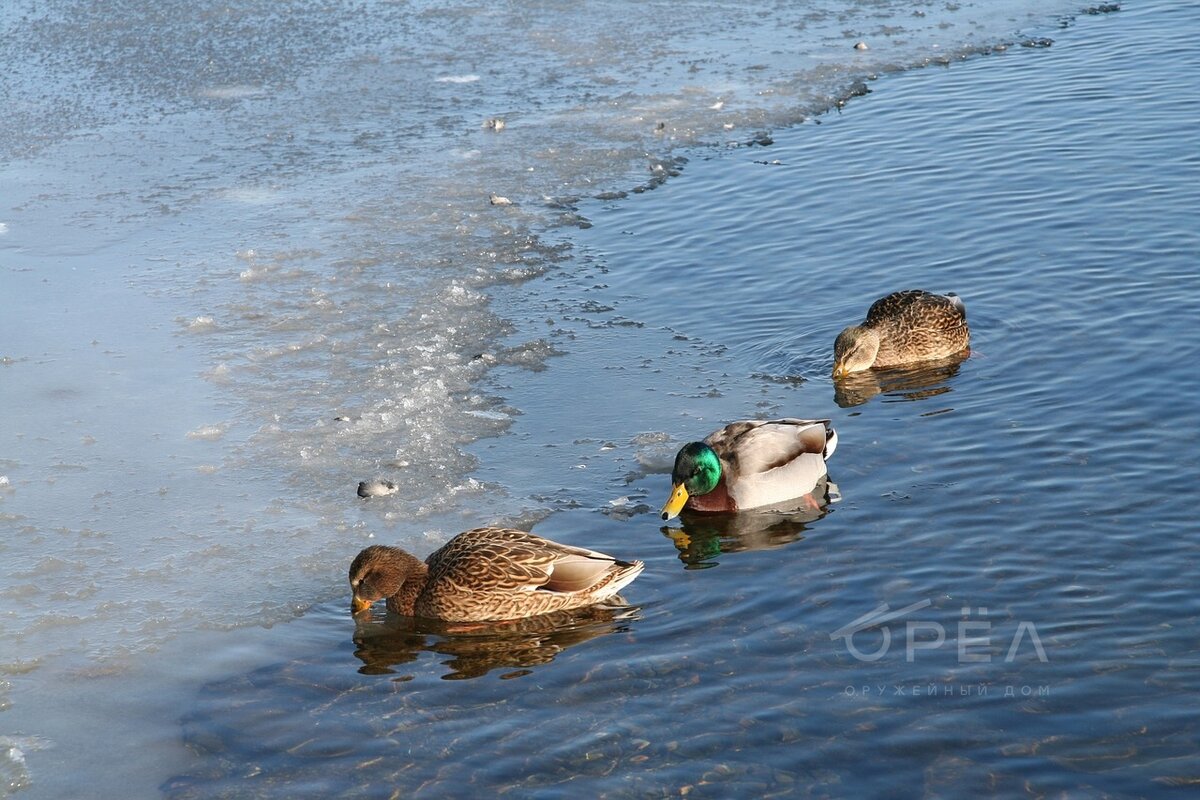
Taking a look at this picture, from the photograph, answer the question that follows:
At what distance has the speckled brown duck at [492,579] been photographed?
261 inches

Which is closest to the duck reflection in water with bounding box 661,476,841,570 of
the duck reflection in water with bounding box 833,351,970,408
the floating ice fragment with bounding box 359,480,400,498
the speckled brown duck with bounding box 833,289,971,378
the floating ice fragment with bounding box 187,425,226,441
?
the duck reflection in water with bounding box 833,351,970,408

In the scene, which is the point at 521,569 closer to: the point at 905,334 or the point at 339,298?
the point at 905,334

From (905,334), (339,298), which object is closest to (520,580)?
(905,334)

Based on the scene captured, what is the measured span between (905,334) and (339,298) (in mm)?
Answer: 4393

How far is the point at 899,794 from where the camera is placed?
4.96 meters

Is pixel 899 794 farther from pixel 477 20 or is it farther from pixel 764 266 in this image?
pixel 477 20

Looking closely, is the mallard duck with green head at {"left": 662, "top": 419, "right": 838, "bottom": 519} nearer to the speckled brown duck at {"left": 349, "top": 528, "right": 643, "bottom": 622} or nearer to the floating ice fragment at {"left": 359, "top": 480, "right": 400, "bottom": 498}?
the speckled brown duck at {"left": 349, "top": 528, "right": 643, "bottom": 622}

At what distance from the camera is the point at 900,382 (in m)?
9.48

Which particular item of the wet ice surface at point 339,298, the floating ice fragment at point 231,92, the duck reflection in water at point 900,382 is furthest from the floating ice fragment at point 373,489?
the floating ice fragment at point 231,92

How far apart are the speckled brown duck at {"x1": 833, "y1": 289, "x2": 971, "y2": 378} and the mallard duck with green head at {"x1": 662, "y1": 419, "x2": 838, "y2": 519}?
161 cm

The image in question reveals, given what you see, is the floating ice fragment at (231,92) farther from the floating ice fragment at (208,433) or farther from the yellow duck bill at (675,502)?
the yellow duck bill at (675,502)

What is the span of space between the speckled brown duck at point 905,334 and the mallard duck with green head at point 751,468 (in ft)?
5.30

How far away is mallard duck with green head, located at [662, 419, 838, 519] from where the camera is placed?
7629 mm

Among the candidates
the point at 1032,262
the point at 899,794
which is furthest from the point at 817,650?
the point at 1032,262
